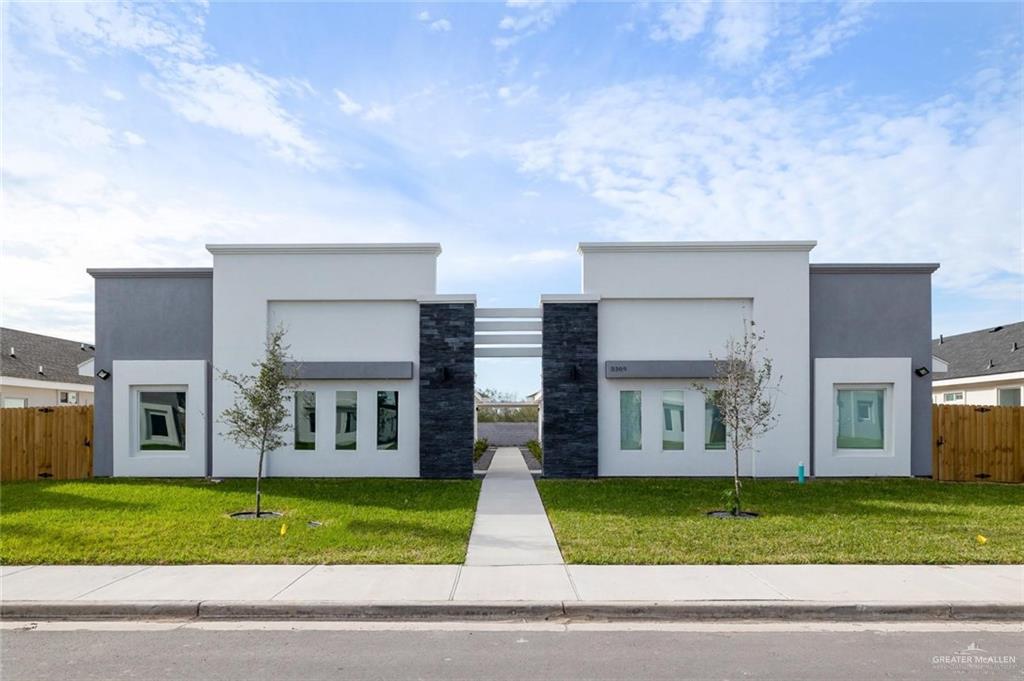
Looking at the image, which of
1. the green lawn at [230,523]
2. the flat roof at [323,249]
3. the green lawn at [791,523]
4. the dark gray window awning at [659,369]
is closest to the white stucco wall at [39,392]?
the green lawn at [230,523]

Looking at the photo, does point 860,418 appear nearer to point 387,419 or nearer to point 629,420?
point 629,420

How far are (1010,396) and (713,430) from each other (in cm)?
1631

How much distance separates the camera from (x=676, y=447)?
60.2 ft

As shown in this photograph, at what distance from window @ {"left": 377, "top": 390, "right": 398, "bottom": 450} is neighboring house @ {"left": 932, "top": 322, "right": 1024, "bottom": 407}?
19.4 m

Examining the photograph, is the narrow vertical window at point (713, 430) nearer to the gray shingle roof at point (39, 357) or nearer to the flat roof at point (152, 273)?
the flat roof at point (152, 273)

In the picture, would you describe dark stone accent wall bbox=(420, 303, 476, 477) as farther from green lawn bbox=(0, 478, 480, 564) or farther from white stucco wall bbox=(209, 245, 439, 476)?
green lawn bbox=(0, 478, 480, 564)

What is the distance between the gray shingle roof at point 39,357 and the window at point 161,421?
11.4 meters

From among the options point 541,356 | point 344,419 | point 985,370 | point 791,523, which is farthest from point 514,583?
point 985,370

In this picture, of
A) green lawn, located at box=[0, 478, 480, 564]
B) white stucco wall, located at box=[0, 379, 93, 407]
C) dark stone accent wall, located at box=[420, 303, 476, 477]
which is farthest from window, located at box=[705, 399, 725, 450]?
white stucco wall, located at box=[0, 379, 93, 407]

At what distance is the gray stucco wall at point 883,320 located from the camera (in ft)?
61.3

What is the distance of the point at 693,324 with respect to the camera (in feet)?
61.0

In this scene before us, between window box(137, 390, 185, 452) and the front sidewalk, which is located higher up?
window box(137, 390, 185, 452)

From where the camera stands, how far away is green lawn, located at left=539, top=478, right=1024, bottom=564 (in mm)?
9820

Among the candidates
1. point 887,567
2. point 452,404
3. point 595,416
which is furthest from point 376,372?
point 887,567
